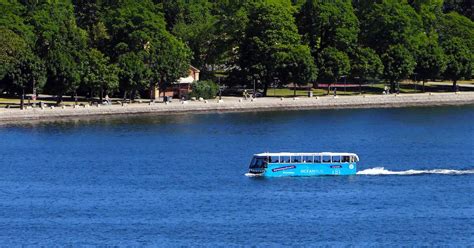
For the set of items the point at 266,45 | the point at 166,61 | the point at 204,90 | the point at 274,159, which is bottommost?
the point at 274,159

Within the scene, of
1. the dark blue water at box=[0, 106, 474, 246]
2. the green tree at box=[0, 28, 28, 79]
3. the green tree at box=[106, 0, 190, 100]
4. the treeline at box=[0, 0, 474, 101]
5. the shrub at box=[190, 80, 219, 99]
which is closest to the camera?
the dark blue water at box=[0, 106, 474, 246]

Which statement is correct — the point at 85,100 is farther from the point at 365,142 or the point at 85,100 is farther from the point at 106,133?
the point at 365,142

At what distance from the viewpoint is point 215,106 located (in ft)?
598

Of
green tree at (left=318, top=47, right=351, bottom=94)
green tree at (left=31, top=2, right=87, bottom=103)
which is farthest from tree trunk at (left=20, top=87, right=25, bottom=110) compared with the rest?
green tree at (left=318, top=47, right=351, bottom=94)

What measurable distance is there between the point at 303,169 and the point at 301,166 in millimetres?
298

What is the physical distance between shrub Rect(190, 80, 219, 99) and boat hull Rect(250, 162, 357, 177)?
246ft

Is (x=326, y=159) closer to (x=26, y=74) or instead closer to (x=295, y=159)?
(x=295, y=159)

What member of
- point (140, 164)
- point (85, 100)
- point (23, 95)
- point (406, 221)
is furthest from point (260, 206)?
point (85, 100)

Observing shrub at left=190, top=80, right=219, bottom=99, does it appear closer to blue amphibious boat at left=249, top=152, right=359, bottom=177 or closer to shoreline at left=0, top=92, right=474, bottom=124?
shoreline at left=0, top=92, right=474, bottom=124

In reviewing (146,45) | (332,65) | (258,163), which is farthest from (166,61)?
(258,163)

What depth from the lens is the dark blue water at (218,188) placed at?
90.9 m

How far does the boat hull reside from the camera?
113562 mm

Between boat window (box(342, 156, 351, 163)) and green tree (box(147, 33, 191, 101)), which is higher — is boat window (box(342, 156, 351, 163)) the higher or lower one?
the lower one

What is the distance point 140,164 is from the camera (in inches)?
4820
